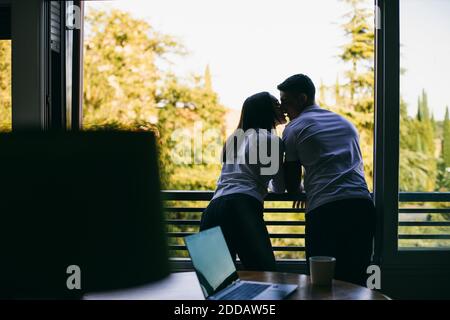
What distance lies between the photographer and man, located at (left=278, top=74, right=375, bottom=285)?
82.1 inches

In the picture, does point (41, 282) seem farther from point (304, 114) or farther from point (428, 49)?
point (428, 49)

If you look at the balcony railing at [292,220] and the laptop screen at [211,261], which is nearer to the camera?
the laptop screen at [211,261]

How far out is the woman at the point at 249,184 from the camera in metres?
2.05

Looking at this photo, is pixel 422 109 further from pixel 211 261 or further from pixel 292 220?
pixel 211 261

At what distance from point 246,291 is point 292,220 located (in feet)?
6.69

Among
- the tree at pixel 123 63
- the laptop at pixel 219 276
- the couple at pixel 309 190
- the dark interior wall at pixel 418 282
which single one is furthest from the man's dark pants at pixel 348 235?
the tree at pixel 123 63

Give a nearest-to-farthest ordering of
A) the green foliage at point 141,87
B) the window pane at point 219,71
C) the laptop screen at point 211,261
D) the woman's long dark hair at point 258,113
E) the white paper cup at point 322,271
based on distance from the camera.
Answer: the laptop screen at point 211,261
the white paper cup at point 322,271
the woman's long dark hair at point 258,113
the window pane at point 219,71
the green foliage at point 141,87

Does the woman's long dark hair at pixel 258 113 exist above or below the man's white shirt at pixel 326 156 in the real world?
above

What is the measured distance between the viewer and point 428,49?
2.96 metres

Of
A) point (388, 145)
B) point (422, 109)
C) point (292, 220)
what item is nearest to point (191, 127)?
point (292, 220)

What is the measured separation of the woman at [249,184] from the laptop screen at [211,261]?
1.95 ft

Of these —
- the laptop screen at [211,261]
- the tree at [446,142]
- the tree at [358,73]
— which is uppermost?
the tree at [358,73]

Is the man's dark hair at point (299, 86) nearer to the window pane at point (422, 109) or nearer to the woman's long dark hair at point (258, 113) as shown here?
the woman's long dark hair at point (258, 113)

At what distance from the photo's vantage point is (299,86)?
2.32 metres
